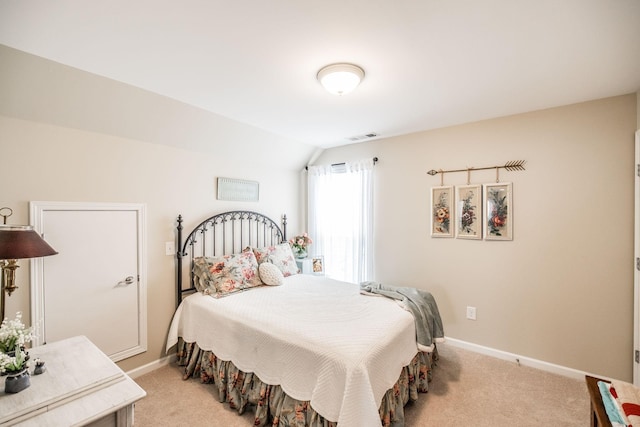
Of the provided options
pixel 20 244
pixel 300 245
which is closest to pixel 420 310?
pixel 300 245

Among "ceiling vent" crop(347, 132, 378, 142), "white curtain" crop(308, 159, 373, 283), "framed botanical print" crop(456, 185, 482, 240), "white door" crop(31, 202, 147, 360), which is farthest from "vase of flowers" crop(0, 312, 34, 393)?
"framed botanical print" crop(456, 185, 482, 240)

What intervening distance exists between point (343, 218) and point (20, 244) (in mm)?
3230

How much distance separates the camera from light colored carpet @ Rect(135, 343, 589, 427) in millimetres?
2043

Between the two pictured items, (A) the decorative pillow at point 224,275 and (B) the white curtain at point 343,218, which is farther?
(B) the white curtain at point 343,218

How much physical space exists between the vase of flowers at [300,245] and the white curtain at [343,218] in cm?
32

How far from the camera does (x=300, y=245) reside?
403 cm

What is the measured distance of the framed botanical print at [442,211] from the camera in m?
3.22

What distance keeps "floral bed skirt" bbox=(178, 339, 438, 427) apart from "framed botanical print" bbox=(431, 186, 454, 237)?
1.35 metres

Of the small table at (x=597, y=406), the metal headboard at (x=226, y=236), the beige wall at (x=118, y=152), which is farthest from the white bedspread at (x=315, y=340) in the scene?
the small table at (x=597, y=406)

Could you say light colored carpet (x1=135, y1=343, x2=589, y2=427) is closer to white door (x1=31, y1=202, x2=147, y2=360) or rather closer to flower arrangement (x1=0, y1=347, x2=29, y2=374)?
white door (x1=31, y1=202, x2=147, y2=360)

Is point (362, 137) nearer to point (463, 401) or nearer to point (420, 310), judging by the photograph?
point (420, 310)

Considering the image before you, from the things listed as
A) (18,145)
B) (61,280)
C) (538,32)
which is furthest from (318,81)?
(61,280)

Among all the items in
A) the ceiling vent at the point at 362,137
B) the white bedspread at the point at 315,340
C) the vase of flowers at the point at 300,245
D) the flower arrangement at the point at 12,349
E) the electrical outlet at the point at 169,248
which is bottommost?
the white bedspread at the point at 315,340

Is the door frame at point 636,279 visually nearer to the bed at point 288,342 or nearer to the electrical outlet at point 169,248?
the bed at point 288,342
